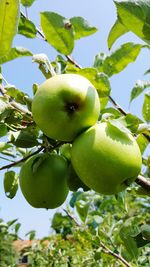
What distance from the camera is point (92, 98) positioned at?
0.99 meters

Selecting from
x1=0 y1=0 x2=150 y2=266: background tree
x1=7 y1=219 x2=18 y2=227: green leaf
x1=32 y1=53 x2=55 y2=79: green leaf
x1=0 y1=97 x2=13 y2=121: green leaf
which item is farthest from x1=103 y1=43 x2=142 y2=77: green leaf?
x1=7 y1=219 x2=18 y2=227: green leaf

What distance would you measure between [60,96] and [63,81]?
40 millimetres

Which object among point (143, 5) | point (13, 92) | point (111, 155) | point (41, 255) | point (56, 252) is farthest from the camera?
point (41, 255)

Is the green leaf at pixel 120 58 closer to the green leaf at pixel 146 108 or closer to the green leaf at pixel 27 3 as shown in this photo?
the green leaf at pixel 146 108

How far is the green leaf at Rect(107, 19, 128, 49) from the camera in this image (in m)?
1.12

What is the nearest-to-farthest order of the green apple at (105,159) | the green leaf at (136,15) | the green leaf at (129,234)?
1. the green leaf at (136,15)
2. the green apple at (105,159)
3. the green leaf at (129,234)

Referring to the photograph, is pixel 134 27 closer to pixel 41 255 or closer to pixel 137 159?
pixel 137 159

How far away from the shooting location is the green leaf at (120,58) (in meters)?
1.24

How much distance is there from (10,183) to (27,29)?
553mm

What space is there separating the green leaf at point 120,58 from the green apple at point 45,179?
31 centimetres

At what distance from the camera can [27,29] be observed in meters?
1.50

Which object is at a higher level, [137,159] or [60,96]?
[60,96]

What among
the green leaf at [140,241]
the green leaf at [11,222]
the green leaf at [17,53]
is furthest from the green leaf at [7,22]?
the green leaf at [11,222]

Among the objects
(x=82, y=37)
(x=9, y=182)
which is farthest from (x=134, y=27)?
(x=9, y=182)
